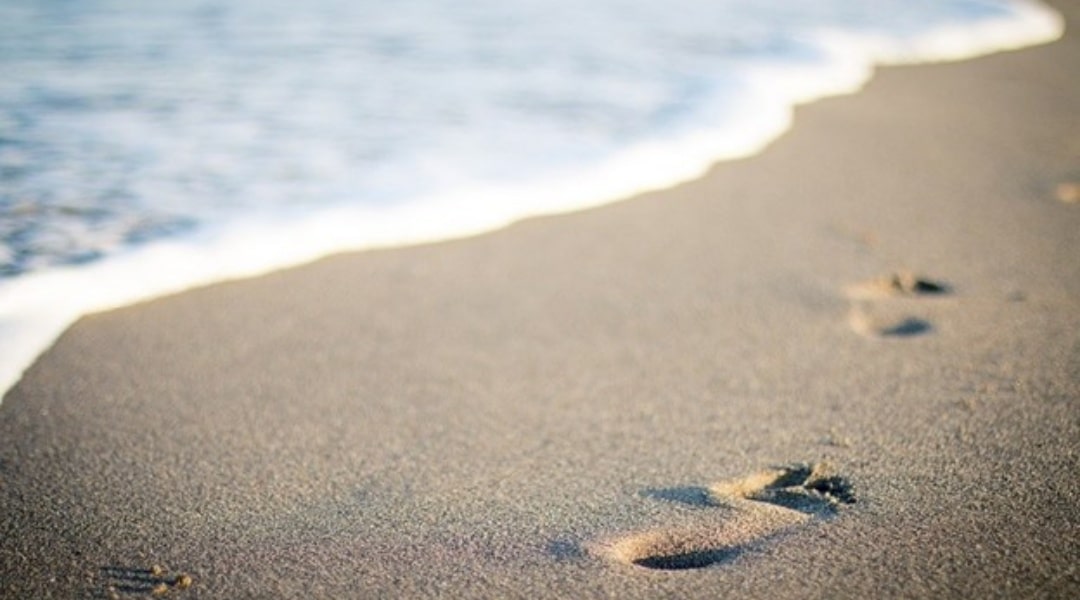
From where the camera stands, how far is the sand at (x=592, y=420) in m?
1.65

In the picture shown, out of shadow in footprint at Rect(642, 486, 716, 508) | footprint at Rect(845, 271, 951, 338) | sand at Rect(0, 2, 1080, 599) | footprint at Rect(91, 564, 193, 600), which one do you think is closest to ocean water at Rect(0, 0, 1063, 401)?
sand at Rect(0, 2, 1080, 599)

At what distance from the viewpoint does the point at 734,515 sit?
1.77 meters

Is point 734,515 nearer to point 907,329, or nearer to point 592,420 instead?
point 592,420

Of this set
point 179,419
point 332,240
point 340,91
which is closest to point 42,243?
point 332,240

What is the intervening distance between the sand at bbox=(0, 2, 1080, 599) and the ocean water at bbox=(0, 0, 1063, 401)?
0.26 metres

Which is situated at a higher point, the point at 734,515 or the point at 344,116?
the point at 344,116

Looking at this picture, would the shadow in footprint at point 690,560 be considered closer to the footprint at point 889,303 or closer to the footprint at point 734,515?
the footprint at point 734,515

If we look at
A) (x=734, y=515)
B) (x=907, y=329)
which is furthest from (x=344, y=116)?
(x=734, y=515)

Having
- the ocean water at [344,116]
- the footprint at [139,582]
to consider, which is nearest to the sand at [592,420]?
the footprint at [139,582]

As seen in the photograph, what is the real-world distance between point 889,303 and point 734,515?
1.25 meters

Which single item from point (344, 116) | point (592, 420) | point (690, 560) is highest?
point (344, 116)

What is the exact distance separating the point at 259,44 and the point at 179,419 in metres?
4.41

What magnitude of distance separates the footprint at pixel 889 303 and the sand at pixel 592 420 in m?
0.01

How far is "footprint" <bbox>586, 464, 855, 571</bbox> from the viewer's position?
5.51ft
